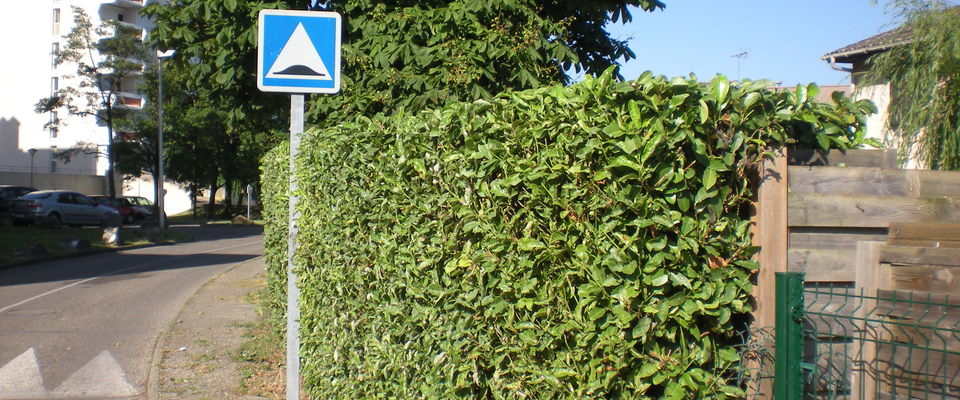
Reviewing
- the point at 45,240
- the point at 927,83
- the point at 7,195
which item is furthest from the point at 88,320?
the point at 7,195

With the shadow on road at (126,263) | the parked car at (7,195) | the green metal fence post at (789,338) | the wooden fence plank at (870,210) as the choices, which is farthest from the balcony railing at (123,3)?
the green metal fence post at (789,338)

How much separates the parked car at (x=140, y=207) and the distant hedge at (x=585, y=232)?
137ft

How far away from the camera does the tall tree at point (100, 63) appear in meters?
37.9

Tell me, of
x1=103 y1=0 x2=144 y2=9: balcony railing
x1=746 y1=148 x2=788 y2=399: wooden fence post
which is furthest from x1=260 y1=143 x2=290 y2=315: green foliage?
x1=103 y1=0 x2=144 y2=9: balcony railing

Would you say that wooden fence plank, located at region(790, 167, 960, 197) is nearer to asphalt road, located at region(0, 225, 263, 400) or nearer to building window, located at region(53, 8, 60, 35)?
asphalt road, located at region(0, 225, 263, 400)

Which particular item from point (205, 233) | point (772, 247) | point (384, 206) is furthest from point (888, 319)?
point (205, 233)

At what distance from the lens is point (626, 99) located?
310cm

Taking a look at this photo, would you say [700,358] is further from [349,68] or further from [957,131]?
[957,131]

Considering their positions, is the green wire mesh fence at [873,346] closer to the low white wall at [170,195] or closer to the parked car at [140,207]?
the parked car at [140,207]

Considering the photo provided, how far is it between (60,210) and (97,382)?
2924 cm

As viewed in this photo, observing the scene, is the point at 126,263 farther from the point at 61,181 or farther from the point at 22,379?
the point at 61,181

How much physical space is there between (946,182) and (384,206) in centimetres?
272

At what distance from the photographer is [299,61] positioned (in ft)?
16.6

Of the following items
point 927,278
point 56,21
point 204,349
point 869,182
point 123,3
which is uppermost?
point 123,3
